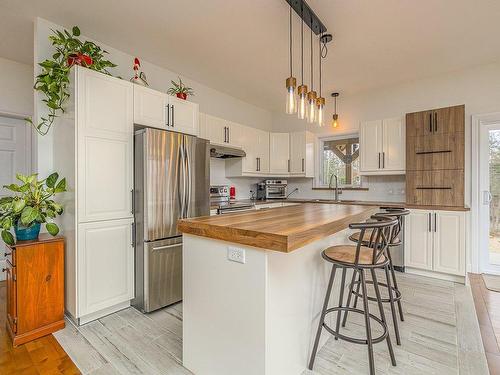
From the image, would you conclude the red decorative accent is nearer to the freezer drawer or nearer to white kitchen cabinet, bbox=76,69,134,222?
white kitchen cabinet, bbox=76,69,134,222

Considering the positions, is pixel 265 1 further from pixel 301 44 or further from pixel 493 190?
pixel 493 190

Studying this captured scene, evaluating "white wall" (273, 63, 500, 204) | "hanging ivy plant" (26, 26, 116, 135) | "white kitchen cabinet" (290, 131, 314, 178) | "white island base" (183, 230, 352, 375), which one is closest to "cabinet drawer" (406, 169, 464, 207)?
"white wall" (273, 63, 500, 204)

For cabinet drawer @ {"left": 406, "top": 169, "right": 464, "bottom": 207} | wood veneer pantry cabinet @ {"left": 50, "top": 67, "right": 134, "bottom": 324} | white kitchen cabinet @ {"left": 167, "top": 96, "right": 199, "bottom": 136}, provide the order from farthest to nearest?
1. cabinet drawer @ {"left": 406, "top": 169, "right": 464, "bottom": 207}
2. white kitchen cabinet @ {"left": 167, "top": 96, "right": 199, "bottom": 136}
3. wood veneer pantry cabinet @ {"left": 50, "top": 67, "right": 134, "bottom": 324}

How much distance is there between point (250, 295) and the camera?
1.42m

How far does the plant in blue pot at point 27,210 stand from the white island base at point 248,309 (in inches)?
53.6

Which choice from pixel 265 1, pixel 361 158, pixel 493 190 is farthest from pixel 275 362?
pixel 493 190

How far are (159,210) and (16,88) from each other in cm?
264

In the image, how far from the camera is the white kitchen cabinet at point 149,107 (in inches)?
105

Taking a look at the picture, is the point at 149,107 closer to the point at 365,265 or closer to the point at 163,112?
the point at 163,112

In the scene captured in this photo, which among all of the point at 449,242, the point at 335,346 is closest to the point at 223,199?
the point at 335,346

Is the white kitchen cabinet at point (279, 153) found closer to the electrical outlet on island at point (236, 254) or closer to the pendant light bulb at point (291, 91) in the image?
the pendant light bulb at point (291, 91)

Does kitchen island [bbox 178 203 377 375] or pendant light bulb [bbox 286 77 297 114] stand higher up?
pendant light bulb [bbox 286 77 297 114]

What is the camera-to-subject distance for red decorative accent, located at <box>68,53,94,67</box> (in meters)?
2.32

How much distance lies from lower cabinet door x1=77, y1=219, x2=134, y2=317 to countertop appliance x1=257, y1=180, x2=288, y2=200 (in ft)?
9.15
